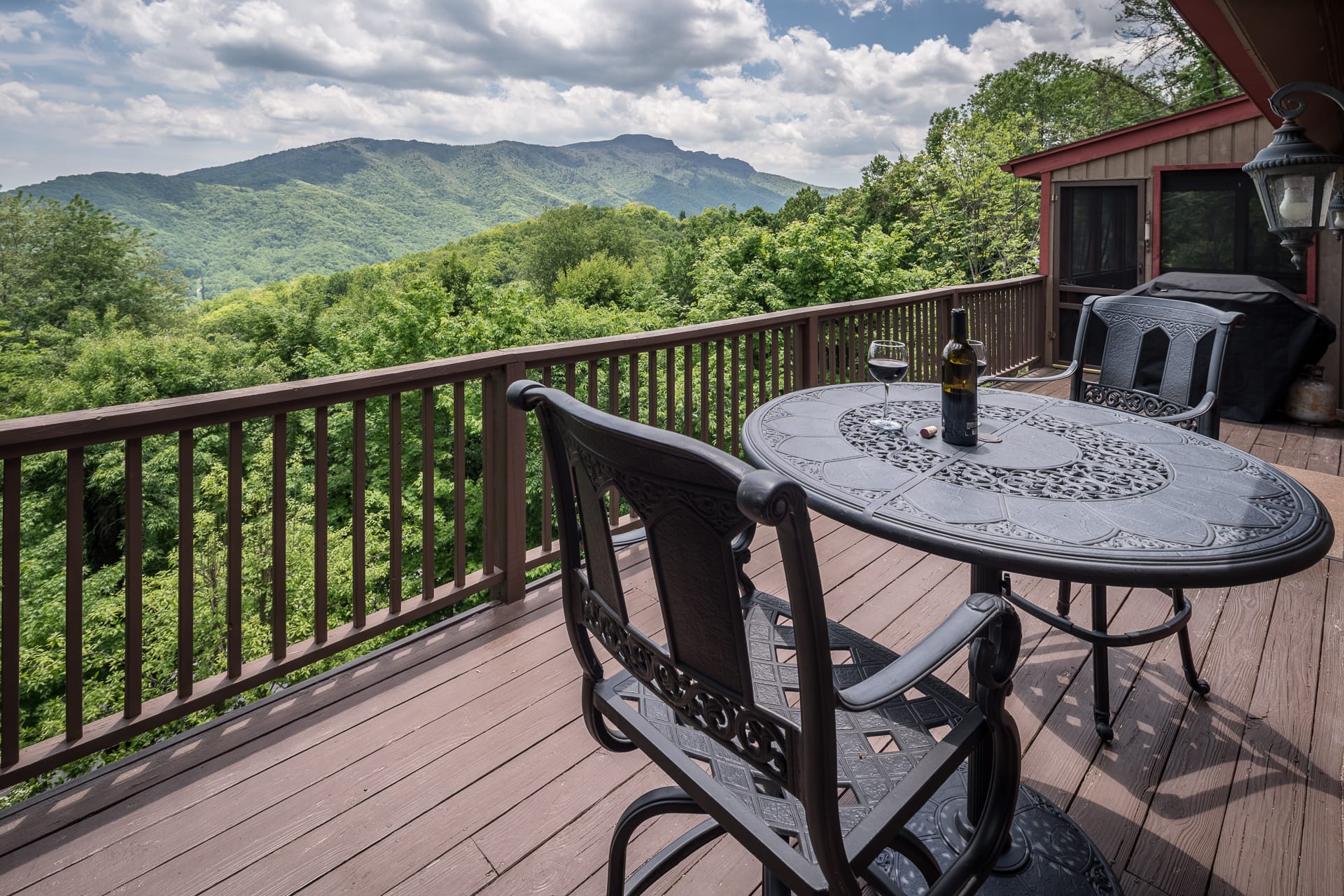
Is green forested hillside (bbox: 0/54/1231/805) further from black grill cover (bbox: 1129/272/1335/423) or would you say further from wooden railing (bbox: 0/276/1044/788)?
black grill cover (bbox: 1129/272/1335/423)

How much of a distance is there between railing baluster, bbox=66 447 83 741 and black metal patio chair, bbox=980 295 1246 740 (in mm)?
2451

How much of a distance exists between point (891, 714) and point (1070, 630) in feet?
3.20

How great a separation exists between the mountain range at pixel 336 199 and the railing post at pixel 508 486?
32039mm

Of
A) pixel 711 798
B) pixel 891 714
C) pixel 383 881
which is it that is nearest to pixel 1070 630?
pixel 891 714

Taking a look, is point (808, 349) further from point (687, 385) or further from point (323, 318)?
point (323, 318)

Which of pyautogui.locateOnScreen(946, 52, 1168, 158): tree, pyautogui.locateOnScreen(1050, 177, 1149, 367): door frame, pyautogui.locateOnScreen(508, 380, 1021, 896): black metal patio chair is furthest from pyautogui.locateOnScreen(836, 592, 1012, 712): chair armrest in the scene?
pyautogui.locateOnScreen(946, 52, 1168, 158): tree

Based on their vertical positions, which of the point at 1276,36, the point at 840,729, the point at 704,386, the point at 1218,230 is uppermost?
the point at 1218,230

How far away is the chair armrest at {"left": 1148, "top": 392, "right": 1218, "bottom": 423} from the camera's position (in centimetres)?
220

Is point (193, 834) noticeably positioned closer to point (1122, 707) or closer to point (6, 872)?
point (6, 872)

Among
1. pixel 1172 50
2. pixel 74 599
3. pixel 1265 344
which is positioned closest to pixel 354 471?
pixel 74 599

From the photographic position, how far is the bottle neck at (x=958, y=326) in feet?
5.50

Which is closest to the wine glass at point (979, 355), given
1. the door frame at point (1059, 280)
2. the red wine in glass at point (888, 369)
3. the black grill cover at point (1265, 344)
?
the red wine in glass at point (888, 369)

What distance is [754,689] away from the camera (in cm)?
102

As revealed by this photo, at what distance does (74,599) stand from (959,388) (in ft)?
7.15
